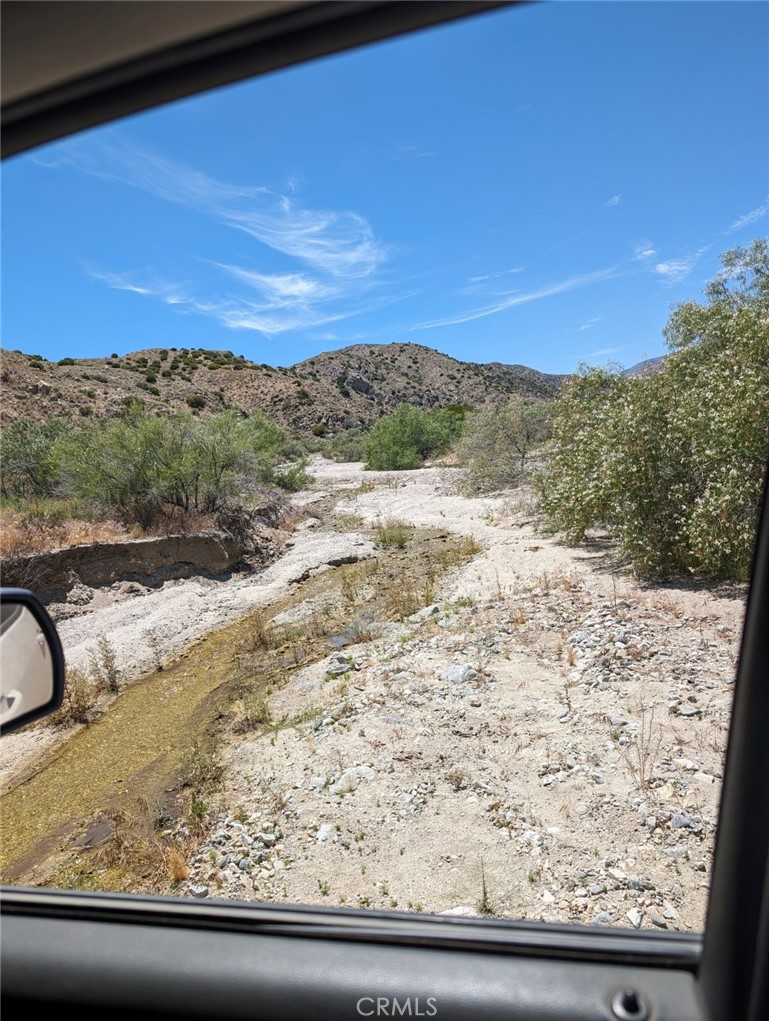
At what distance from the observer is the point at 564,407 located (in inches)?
477

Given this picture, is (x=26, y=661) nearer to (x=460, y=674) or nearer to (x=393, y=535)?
(x=460, y=674)

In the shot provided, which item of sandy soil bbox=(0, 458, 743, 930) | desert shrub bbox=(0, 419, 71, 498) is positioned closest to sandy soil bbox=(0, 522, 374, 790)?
sandy soil bbox=(0, 458, 743, 930)

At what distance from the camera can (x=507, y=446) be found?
2095 centimetres

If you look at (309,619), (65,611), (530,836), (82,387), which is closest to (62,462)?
(65,611)

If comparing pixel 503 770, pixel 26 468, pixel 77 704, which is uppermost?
pixel 26 468

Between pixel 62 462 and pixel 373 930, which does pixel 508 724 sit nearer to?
pixel 373 930

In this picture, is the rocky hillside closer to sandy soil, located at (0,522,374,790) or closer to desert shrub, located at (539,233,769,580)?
sandy soil, located at (0,522,374,790)

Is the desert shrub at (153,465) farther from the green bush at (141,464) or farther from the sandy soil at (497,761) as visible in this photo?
the sandy soil at (497,761)

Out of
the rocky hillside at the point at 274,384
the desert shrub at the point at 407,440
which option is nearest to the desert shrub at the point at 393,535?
the desert shrub at the point at 407,440

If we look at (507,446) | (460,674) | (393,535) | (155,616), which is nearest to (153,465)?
(155,616)

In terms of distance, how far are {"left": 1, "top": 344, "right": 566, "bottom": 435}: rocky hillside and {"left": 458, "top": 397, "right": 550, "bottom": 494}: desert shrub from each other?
1430 centimetres

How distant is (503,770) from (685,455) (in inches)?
222

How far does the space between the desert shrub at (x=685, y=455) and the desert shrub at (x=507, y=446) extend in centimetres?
889

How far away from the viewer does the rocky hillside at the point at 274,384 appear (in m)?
36.6
